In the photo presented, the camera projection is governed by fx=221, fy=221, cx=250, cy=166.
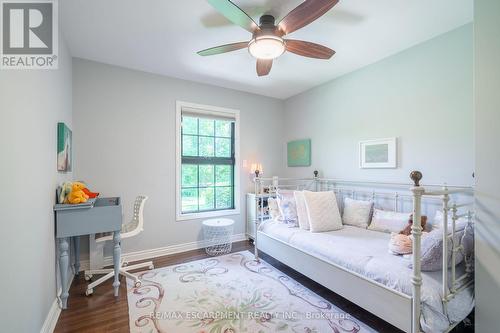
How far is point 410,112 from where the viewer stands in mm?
2414

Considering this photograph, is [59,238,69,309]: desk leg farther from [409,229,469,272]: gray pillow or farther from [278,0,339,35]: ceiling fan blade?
[409,229,469,272]: gray pillow

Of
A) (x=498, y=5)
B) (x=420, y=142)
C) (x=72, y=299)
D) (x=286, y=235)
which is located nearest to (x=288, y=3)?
(x=498, y=5)

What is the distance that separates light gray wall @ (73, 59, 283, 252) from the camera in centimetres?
270

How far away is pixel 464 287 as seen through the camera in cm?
151

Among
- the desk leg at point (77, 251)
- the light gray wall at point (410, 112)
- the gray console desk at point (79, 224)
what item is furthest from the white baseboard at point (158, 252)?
the light gray wall at point (410, 112)

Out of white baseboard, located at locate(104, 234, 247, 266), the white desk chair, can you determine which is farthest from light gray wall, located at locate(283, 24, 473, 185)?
the white desk chair

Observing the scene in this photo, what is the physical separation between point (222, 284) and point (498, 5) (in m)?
3.02

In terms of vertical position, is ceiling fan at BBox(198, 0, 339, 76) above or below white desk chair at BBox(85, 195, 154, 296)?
above

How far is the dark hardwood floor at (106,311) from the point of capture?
5.57 ft

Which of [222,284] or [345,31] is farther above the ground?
[345,31]

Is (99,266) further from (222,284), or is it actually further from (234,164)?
(234,164)

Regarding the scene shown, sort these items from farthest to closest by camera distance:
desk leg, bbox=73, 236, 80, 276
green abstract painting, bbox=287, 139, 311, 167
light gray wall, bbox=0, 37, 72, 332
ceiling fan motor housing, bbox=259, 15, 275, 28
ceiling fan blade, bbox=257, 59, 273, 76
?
green abstract painting, bbox=287, 139, 311, 167
desk leg, bbox=73, 236, 80, 276
ceiling fan blade, bbox=257, 59, 273, 76
ceiling fan motor housing, bbox=259, 15, 275, 28
light gray wall, bbox=0, 37, 72, 332

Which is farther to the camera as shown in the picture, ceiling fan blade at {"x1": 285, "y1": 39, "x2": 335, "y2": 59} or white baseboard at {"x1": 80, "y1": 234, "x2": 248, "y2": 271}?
white baseboard at {"x1": 80, "y1": 234, "x2": 248, "y2": 271}

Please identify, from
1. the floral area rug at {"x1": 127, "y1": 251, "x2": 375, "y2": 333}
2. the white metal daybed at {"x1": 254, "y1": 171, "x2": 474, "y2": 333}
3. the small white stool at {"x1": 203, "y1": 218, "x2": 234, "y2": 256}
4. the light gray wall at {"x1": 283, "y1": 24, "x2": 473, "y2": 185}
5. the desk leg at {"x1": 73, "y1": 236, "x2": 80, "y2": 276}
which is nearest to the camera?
the white metal daybed at {"x1": 254, "y1": 171, "x2": 474, "y2": 333}
